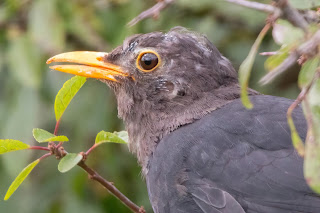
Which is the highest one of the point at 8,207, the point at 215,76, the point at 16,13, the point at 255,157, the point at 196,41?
the point at 16,13

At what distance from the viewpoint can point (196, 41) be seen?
3807 millimetres

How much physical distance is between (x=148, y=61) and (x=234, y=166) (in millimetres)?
956

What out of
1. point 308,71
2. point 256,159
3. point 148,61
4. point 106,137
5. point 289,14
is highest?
point 289,14

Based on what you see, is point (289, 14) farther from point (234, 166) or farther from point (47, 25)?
point (47, 25)

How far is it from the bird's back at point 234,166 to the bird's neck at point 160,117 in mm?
109

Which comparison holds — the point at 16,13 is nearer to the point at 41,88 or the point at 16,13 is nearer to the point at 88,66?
the point at 41,88

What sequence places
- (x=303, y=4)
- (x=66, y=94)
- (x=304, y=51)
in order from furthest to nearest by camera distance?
(x=66, y=94) < (x=303, y=4) < (x=304, y=51)

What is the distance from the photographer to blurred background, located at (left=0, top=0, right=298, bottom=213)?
482cm

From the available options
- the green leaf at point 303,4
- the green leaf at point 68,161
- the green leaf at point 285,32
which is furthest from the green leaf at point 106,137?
the green leaf at point 303,4

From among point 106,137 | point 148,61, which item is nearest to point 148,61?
point 148,61

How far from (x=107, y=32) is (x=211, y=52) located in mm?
1593

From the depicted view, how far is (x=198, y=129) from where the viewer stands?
11.2ft

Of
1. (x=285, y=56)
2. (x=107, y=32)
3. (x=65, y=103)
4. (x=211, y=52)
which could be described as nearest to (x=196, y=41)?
(x=211, y=52)

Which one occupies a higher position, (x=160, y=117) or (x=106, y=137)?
(x=106, y=137)
